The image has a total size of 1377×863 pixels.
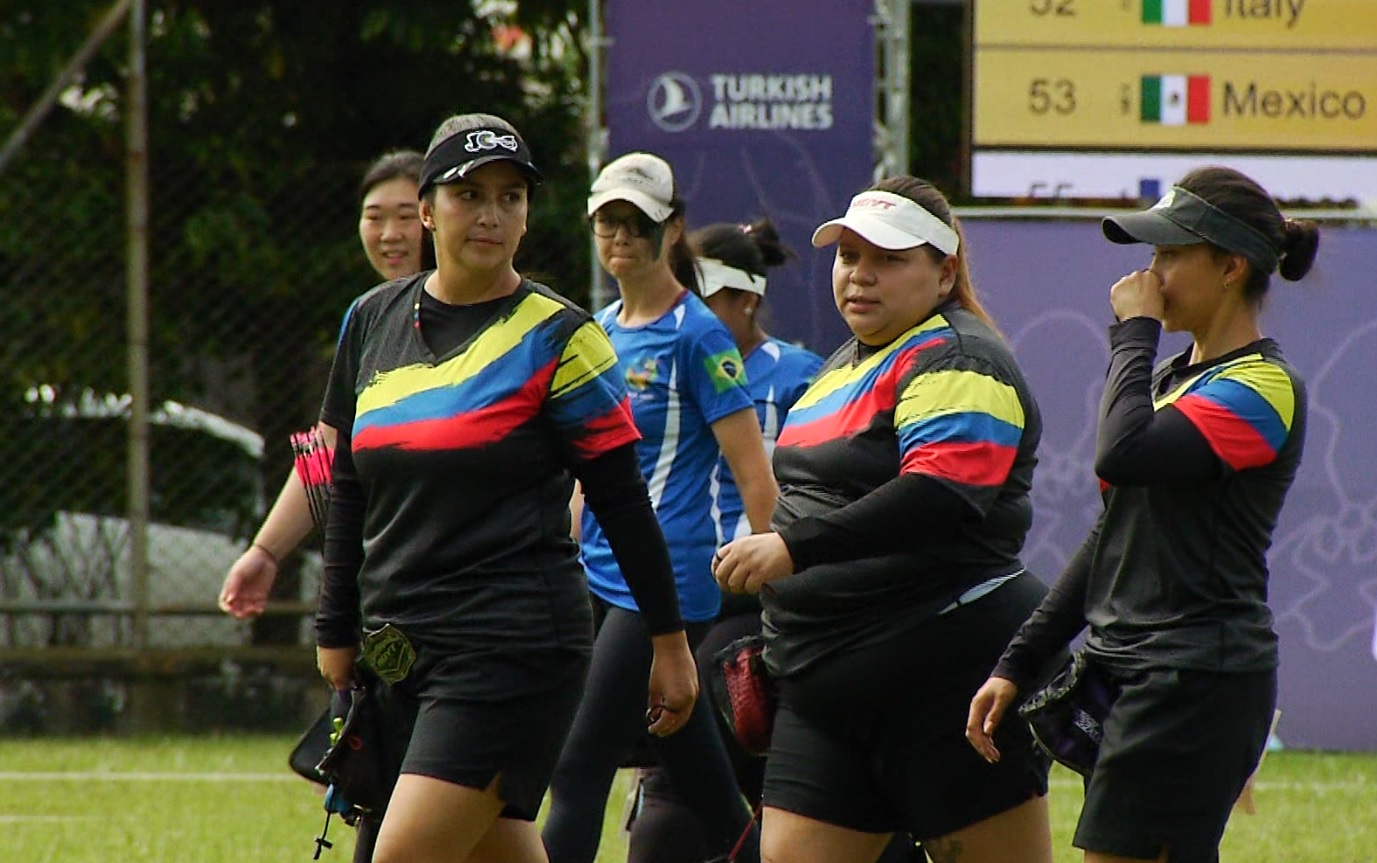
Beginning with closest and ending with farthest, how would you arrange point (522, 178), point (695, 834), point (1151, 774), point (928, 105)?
point (1151, 774), point (522, 178), point (695, 834), point (928, 105)

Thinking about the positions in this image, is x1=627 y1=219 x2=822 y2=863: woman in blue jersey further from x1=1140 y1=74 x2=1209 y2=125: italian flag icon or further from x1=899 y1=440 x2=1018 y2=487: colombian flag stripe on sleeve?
x1=1140 y1=74 x2=1209 y2=125: italian flag icon

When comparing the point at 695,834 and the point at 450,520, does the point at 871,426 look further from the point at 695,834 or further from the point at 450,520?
the point at 695,834

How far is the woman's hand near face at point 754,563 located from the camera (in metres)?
4.10

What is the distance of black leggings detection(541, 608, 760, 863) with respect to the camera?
5.41 m

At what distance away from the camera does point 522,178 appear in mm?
4410

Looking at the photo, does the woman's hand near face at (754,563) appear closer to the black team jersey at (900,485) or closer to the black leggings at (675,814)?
the black team jersey at (900,485)

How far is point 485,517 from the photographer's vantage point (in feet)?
13.8

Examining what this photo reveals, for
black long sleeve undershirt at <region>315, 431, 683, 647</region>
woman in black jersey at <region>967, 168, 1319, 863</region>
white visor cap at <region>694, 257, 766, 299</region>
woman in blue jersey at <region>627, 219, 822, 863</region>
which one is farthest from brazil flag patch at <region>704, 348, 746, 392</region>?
woman in black jersey at <region>967, 168, 1319, 863</region>

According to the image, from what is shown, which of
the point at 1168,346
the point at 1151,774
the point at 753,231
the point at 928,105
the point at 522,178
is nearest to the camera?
the point at 1151,774

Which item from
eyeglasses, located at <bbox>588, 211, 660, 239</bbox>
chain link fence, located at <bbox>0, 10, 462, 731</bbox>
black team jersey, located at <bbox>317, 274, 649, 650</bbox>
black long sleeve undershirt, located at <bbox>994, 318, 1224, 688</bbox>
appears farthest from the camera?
chain link fence, located at <bbox>0, 10, 462, 731</bbox>

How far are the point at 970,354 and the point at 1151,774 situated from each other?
91cm

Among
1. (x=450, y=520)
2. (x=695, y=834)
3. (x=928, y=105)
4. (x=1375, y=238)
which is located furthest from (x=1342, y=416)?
(x=450, y=520)

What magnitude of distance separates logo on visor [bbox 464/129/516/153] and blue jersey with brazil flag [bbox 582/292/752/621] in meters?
1.37

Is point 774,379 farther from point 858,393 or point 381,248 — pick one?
point 858,393
